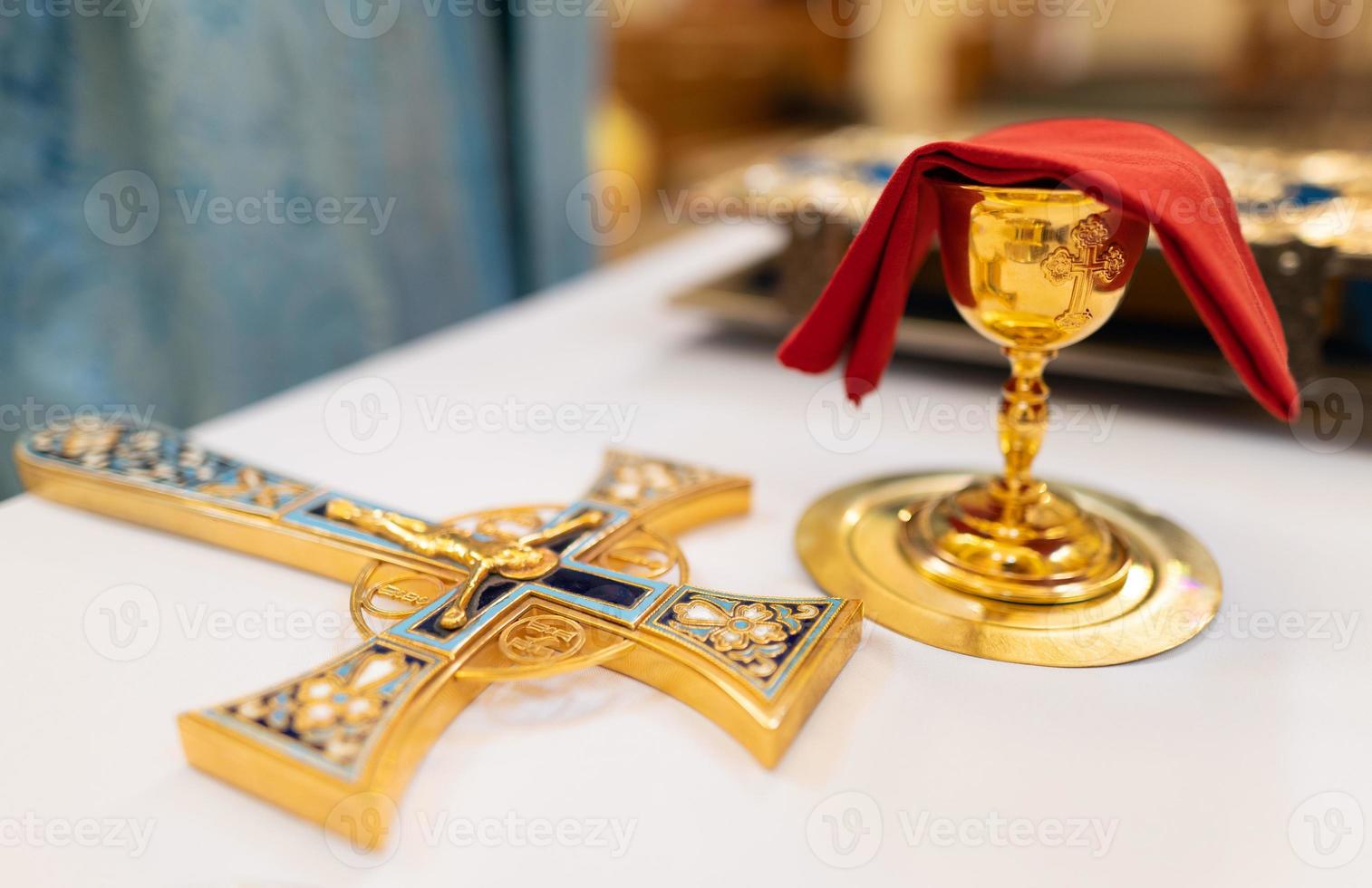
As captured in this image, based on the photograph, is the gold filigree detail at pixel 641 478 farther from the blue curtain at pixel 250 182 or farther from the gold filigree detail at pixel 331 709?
the blue curtain at pixel 250 182

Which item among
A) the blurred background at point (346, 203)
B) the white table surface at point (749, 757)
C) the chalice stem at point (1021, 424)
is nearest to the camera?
the white table surface at point (749, 757)

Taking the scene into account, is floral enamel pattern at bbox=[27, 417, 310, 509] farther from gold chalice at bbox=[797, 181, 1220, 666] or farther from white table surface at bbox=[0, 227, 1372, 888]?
gold chalice at bbox=[797, 181, 1220, 666]

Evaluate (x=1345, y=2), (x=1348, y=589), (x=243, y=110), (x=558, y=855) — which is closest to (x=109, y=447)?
(x=558, y=855)

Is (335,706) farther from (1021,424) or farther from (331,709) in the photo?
(1021,424)

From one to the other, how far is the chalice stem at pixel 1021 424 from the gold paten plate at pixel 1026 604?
0.05 m

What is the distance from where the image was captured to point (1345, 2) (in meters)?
2.76

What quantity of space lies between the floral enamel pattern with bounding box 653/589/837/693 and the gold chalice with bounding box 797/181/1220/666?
0.19ft

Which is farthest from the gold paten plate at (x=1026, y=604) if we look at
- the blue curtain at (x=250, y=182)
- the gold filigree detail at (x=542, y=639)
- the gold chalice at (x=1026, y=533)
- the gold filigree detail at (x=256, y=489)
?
the blue curtain at (x=250, y=182)

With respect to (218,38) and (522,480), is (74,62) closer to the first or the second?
(218,38)

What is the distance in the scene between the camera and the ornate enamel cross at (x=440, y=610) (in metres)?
0.32

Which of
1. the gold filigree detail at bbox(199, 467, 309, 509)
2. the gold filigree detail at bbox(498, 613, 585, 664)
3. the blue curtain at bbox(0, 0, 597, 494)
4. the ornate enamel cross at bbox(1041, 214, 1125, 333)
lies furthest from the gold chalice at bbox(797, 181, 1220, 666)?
the blue curtain at bbox(0, 0, 597, 494)

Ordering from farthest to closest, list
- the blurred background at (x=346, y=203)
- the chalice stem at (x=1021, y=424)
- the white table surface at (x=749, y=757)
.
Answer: the blurred background at (x=346, y=203), the chalice stem at (x=1021, y=424), the white table surface at (x=749, y=757)

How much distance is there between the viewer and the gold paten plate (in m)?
0.41

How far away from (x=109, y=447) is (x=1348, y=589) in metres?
0.61
